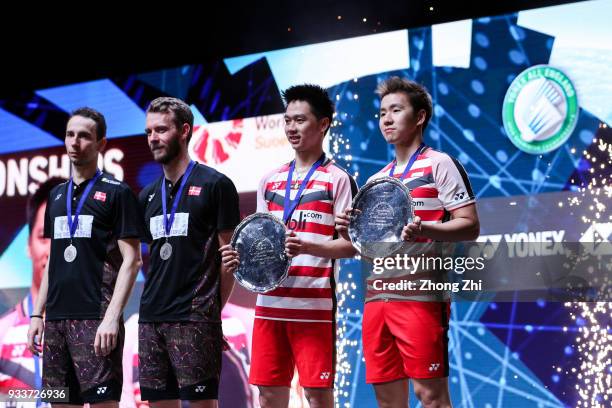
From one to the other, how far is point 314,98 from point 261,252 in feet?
2.48

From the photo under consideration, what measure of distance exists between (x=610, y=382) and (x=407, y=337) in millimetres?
1732

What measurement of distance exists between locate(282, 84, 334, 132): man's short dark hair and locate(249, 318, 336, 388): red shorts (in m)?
0.95

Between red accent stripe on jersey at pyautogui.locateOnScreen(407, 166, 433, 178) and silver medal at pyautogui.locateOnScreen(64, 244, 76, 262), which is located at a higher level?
red accent stripe on jersey at pyautogui.locateOnScreen(407, 166, 433, 178)

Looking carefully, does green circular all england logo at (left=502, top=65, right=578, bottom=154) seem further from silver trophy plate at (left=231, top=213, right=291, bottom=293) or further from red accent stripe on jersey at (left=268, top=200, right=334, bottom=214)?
silver trophy plate at (left=231, top=213, right=291, bottom=293)

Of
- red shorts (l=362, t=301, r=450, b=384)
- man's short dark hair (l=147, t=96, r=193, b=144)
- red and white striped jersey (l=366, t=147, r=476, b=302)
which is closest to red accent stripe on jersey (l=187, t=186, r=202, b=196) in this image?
man's short dark hair (l=147, t=96, r=193, b=144)

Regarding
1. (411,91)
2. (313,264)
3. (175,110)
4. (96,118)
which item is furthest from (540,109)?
(96,118)

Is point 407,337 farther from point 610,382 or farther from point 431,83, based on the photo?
point 431,83

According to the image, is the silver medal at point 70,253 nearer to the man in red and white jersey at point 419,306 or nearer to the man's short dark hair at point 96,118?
the man's short dark hair at point 96,118

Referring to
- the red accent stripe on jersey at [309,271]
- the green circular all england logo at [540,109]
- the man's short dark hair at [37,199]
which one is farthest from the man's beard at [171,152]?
the man's short dark hair at [37,199]

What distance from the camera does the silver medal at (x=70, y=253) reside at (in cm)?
370

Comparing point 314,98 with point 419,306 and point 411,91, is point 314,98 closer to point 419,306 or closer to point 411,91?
point 411,91

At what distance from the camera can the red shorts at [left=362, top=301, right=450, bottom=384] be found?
10.2 feet

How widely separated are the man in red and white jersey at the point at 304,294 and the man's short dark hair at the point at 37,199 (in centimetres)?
311

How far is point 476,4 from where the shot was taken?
16.0 feet
